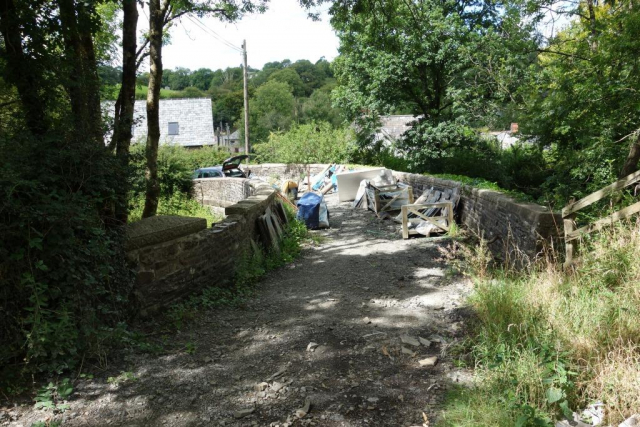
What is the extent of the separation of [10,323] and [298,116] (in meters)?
73.4

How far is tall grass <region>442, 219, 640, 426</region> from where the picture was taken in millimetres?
2908

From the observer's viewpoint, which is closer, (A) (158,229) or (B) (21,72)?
(B) (21,72)

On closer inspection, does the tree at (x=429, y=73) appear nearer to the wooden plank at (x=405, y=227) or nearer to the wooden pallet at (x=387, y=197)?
the wooden pallet at (x=387, y=197)

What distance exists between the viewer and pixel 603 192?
5.11 meters

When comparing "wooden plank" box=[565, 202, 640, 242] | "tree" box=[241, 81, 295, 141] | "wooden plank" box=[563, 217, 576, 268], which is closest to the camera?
"wooden plank" box=[565, 202, 640, 242]

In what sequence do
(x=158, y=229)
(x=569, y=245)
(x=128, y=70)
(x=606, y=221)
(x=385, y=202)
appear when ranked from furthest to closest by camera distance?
1. (x=385, y=202)
2. (x=128, y=70)
3. (x=569, y=245)
4. (x=158, y=229)
5. (x=606, y=221)

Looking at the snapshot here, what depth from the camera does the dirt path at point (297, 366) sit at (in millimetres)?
3236

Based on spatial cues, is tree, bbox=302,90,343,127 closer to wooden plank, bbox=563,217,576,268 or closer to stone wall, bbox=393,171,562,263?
stone wall, bbox=393,171,562,263

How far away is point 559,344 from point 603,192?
2.54 meters

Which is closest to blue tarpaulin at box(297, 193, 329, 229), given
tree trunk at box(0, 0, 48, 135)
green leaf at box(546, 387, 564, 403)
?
tree trunk at box(0, 0, 48, 135)

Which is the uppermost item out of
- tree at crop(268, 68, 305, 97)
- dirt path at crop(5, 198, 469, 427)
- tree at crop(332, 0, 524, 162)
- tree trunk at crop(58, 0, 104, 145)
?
tree at crop(268, 68, 305, 97)

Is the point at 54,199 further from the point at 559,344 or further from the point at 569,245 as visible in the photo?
the point at 569,245

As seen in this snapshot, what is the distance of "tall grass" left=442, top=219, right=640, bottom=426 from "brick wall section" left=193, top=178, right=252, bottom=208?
10807mm

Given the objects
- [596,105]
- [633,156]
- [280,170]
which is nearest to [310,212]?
[596,105]
